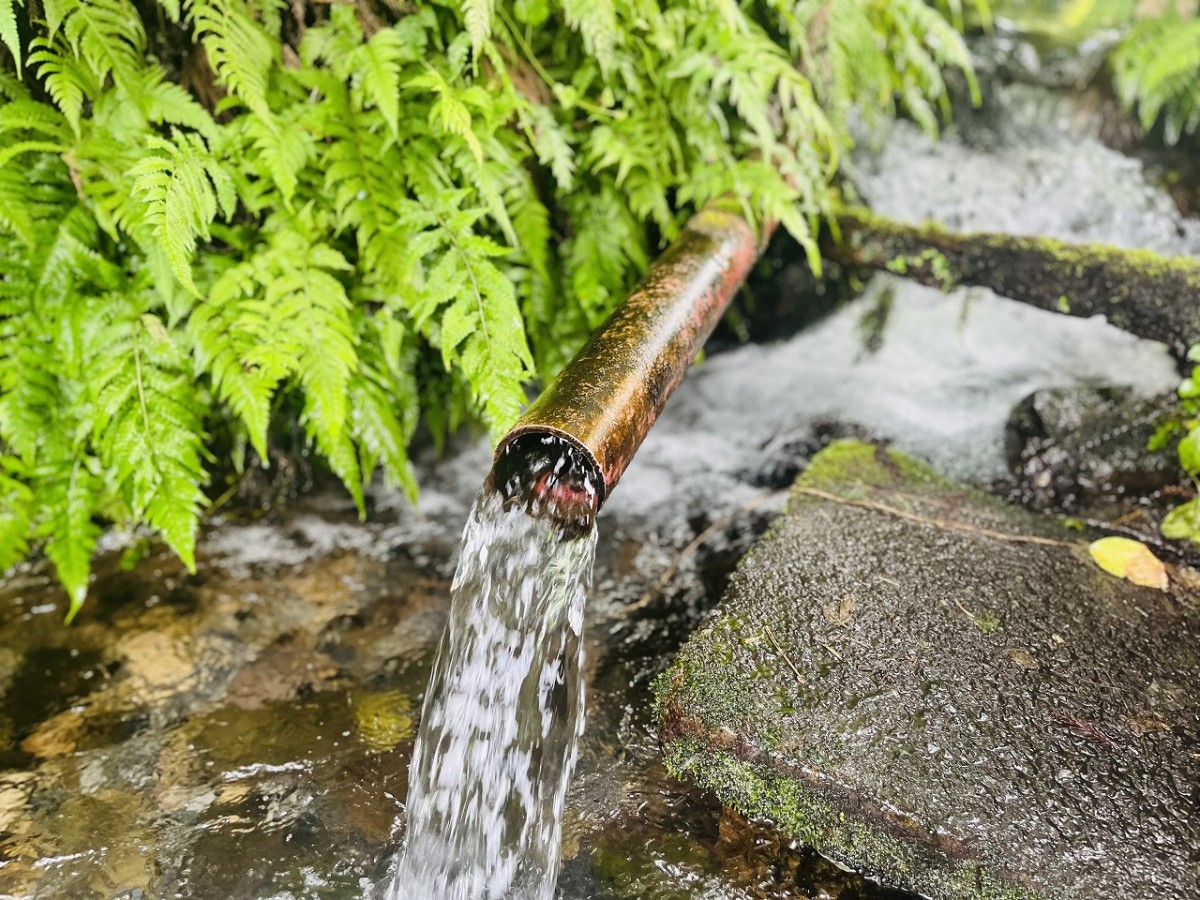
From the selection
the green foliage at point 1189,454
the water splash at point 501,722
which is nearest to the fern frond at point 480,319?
the water splash at point 501,722

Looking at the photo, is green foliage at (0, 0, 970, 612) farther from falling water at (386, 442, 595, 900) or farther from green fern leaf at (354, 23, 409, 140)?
falling water at (386, 442, 595, 900)

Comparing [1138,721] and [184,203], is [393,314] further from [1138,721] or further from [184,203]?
[1138,721]

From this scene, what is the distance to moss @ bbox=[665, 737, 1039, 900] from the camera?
1.77 m

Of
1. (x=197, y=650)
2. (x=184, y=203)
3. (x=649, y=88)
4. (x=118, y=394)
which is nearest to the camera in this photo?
(x=184, y=203)

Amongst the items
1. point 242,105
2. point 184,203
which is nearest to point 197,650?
point 184,203

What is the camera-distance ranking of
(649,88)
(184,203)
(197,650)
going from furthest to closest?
(649,88) < (197,650) < (184,203)

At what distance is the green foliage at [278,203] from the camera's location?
95.4 inches

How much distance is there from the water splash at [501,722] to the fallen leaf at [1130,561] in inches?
68.8

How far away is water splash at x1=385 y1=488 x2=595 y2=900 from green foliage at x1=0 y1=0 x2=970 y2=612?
55 cm

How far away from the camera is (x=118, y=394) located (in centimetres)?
258

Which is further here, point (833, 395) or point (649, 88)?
point (833, 395)

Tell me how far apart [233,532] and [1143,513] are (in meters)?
3.75

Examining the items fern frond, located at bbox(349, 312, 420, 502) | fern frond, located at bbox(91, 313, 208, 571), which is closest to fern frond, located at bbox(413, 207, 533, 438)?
fern frond, located at bbox(349, 312, 420, 502)

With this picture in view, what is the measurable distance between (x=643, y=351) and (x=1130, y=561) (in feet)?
5.88
